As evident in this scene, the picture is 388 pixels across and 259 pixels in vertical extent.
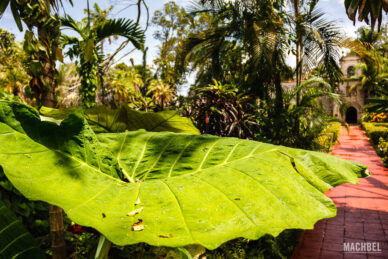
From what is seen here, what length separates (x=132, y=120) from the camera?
1927 millimetres

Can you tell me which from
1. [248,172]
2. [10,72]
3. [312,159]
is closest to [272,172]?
[248,172]

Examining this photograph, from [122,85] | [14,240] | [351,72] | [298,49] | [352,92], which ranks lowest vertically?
[352,92]

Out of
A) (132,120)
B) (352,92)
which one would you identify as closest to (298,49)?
(132,120)

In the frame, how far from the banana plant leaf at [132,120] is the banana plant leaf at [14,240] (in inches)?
37.8

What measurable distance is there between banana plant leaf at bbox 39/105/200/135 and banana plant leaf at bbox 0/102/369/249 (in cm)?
85

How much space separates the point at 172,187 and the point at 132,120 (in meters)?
1.23

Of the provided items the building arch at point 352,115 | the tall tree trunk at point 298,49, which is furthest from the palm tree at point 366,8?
the building arch at point 352,115

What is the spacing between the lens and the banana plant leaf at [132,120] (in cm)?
179

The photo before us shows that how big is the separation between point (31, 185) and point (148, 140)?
680mm

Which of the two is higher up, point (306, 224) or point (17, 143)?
point (17, 143)

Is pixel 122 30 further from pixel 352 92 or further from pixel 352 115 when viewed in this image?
pixel 352 115

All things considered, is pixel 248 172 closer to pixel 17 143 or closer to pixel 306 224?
pixel 306 224

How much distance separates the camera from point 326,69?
6.64 m

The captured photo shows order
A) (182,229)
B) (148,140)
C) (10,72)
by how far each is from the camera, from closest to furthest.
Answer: (182,229) < (148,140) < (10,72)
